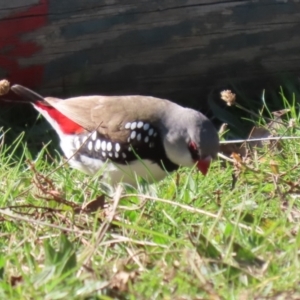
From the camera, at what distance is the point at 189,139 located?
14.4 ft

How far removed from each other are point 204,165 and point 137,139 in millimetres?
382

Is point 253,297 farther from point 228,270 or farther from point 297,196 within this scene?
point 297,196

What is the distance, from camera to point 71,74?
5.43 meters

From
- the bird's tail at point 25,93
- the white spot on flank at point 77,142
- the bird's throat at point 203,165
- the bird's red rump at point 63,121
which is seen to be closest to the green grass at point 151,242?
the bird's throat at point 203,165

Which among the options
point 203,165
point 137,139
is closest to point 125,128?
point 137,139

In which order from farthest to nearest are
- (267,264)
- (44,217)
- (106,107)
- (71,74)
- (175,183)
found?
1. (71,74)
2. (106,107)
3. (175,183)
4. (44,217)
5. (267,264)

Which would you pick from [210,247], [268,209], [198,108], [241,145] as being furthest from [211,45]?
[210,247]

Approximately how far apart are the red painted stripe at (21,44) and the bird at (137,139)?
2.88 feet

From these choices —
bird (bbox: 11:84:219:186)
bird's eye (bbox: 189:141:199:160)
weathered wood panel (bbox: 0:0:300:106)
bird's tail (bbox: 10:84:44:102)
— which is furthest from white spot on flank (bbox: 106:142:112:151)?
weathered wood panel (bbox: 0:0:300:106)

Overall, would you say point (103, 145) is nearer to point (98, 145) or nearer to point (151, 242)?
point (98, 145)

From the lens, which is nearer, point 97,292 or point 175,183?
point 97,292

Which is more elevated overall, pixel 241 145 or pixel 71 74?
pixel 71 74

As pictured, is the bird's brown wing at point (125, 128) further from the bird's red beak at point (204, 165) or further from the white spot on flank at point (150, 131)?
the bird's red beak at point (204, 165)

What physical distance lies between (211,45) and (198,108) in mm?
485
